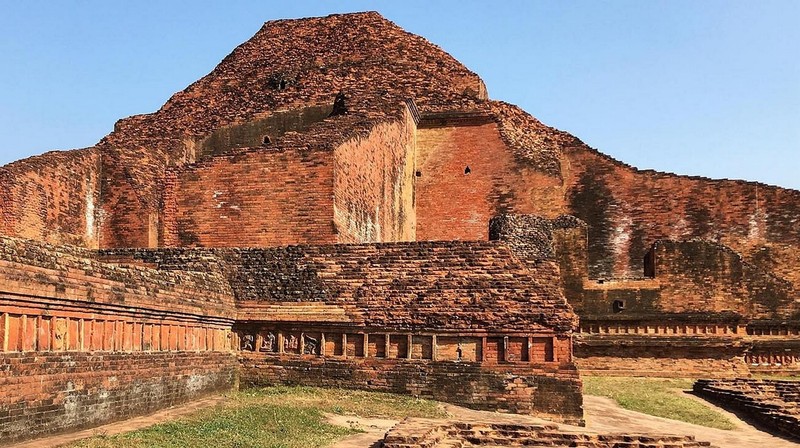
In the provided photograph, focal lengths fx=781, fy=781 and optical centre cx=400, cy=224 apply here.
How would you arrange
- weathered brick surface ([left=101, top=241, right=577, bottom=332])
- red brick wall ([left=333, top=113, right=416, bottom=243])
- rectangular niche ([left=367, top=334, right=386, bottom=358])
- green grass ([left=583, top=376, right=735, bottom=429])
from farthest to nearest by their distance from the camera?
red brick wall ([left=333, top=113, right=416, bottom=243]) → green grass ([left=583, top=376, right=735, bottom=429]) → rectangular niche ([left=367, top=334, right=386, bottom=358]) → weathered brick surface ([left=101, top=241, right=577, bottom=332])

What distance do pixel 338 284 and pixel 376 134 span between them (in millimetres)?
5310

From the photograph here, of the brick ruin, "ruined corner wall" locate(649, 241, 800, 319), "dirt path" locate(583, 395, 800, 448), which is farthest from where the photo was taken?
"ruined corner wall" locate(649, 241, 800, 319)

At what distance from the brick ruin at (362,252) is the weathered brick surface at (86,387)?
25mm

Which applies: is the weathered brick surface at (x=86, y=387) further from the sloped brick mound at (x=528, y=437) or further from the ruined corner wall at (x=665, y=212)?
the ruined corner wall at (x=665, y=212)

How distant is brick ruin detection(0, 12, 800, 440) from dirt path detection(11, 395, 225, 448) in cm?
13

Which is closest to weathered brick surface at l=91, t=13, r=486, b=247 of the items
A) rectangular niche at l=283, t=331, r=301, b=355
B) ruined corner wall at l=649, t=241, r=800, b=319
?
rectangular niche at l=283, t=331, r=301, b=355

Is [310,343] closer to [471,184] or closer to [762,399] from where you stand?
[762,399]

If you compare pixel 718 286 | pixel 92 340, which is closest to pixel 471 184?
pixel 718 286

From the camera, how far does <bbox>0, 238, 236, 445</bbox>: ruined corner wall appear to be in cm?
617

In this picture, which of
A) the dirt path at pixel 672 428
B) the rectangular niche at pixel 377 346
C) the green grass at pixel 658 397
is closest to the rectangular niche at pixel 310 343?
the rectangular niche at pixel 377 346

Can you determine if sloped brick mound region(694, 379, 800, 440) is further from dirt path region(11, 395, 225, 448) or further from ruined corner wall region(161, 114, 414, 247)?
dirt path region(11, 395, 225, 448)

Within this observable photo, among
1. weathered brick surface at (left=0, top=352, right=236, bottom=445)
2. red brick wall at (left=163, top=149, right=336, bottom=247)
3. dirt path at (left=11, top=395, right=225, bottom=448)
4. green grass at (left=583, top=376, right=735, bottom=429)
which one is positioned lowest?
green grass at (left=583, top=376, right=735, bottom=429)

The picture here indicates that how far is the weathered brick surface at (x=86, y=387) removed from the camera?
609cm

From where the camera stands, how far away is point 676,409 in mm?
10773
